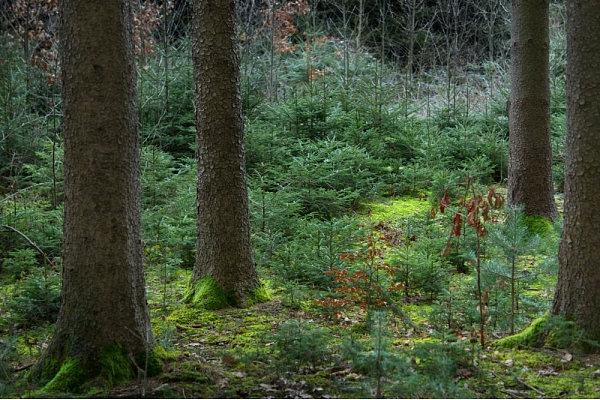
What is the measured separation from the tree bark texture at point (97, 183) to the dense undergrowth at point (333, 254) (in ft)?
1.27

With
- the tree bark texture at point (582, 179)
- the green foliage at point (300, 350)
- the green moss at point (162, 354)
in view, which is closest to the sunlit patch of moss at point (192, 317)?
the green moss at point (162, 354)

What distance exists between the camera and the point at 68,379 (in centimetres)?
411

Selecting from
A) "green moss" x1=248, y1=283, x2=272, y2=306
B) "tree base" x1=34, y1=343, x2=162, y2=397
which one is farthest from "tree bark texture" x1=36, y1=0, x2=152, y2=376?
"green moss" x1=248, y1=283, x2=272, y2=306

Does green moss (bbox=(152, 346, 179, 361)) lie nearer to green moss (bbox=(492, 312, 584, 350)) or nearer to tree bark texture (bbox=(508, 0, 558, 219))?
green moss (bbox=(492, 312, 584, 350))

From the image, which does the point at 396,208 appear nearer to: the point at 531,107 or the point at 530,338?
the point at 531,107

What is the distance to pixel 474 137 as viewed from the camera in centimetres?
1373

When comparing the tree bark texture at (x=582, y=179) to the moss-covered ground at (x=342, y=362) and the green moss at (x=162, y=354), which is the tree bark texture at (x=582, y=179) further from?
the green moss at (x=162, y=354)

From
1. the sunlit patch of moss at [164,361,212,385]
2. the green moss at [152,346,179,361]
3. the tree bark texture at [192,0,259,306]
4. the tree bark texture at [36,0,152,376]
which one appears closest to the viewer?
the tree bark texture at [36,0,152,376]

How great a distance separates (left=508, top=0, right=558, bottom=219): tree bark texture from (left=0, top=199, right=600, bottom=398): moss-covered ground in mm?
3353

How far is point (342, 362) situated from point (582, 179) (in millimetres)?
2242

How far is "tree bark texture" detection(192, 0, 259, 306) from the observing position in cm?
645

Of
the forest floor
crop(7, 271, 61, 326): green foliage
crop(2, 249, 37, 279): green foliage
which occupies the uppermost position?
crop(2, 249, 37, 279): green foliage

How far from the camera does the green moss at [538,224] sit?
8.88 meters

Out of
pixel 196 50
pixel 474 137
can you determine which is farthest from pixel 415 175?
pixel 196 50
